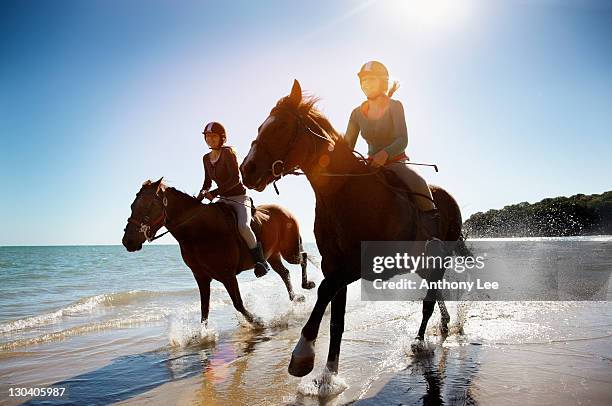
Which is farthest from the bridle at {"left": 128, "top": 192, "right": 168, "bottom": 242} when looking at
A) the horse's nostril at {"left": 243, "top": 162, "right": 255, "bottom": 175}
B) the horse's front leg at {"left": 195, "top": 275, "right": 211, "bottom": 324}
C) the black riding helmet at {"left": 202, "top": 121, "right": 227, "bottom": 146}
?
the horse's nostril at {"left": 243, "top": 162, "right": 255, "bottom": 175}

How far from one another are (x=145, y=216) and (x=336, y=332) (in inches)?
168

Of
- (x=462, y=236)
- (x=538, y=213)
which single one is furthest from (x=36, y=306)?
(x=538, y=213)

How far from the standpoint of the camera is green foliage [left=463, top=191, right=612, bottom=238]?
2000 inches

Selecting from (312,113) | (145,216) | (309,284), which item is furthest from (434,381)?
(309,284)

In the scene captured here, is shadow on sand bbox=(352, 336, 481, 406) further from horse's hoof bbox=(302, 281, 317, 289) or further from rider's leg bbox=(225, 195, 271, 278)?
horse's hoof bbox=(302, 281, 317, 289)

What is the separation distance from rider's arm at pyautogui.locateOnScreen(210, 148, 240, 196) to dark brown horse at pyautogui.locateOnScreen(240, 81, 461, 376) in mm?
3877

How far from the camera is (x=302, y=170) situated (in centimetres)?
412

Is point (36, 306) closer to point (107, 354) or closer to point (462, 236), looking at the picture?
point (107, 354)

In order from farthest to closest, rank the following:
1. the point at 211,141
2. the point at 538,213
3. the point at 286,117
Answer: the point at 538,213, the point at 211,141, the point at 286,117

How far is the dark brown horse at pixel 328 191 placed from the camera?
12.5ft

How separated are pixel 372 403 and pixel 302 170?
231cm

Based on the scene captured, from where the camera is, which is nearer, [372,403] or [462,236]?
[372,403]

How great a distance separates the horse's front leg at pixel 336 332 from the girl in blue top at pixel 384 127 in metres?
1.41

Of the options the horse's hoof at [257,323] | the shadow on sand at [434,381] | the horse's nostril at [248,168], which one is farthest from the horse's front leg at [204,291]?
the horse's nostril at [248,168]
